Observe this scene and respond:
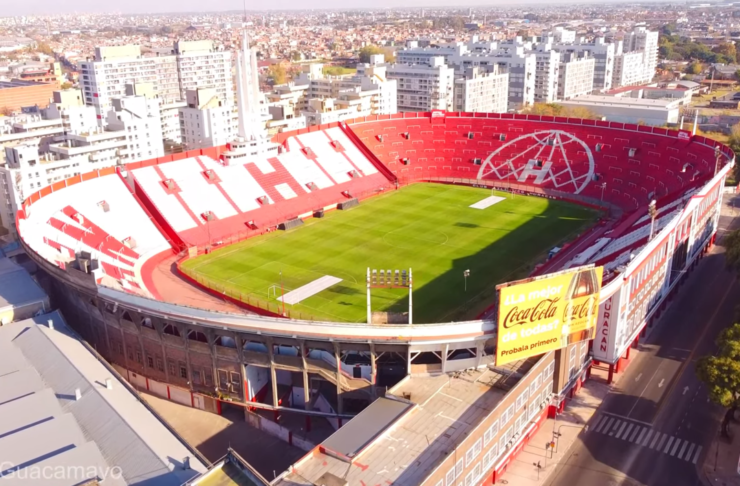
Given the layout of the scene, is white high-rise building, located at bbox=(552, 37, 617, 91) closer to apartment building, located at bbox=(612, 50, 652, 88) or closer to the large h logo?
apartment building, located at bbox=(612, 50, 652, 88)

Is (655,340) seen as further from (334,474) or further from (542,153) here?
(542,153)

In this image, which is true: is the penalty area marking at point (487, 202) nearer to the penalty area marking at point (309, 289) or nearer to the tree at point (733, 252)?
the penalty area marking at point (309, 289)

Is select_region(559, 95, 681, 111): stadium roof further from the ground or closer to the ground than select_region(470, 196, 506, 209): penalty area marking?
further from the ground

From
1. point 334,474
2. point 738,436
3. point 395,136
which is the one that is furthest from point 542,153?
point 334,474

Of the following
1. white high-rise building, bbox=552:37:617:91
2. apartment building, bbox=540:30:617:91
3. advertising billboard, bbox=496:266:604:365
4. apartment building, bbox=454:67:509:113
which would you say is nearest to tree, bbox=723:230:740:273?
advertising billboard, bbox=496:266:604:365

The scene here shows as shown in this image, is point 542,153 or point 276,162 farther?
point 542,153

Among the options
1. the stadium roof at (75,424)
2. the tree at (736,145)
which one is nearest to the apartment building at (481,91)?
the tree at (736,145)
